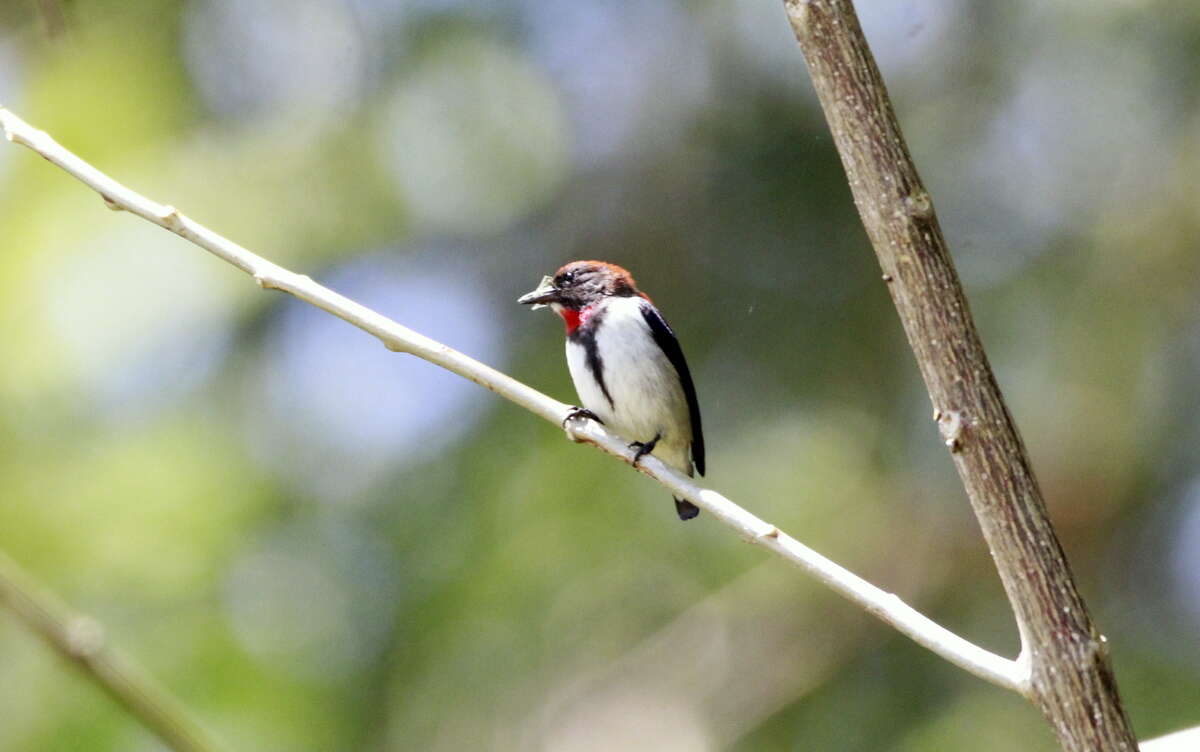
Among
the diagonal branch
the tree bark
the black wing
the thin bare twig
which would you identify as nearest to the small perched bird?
the black wing

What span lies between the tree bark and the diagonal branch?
13cm

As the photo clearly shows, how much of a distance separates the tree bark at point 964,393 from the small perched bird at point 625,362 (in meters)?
2.24

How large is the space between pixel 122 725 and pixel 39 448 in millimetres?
1527

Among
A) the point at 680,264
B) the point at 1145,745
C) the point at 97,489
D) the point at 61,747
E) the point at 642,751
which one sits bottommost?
the point at 1145,745

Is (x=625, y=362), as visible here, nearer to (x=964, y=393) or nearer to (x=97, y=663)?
(x=964, y=393)

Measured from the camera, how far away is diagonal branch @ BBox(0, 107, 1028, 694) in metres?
2.34

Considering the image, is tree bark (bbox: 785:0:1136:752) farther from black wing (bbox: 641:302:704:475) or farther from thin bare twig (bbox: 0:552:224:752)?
black wing (bbox: 641:302:704:475)

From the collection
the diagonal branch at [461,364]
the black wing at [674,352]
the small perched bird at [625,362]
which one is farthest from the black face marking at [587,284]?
the diagonal branch at [461,364]

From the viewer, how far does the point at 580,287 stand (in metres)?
4.97

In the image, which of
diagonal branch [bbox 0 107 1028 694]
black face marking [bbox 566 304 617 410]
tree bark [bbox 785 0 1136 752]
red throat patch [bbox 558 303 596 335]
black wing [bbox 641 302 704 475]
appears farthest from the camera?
black wing [bbox 641 302 704 475]

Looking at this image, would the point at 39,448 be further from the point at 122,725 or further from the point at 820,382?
the point at 820,382

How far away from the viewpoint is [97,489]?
5.50 meters

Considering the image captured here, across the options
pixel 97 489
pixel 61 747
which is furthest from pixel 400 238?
pixel 61 747

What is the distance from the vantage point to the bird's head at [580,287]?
4914 millimetres
